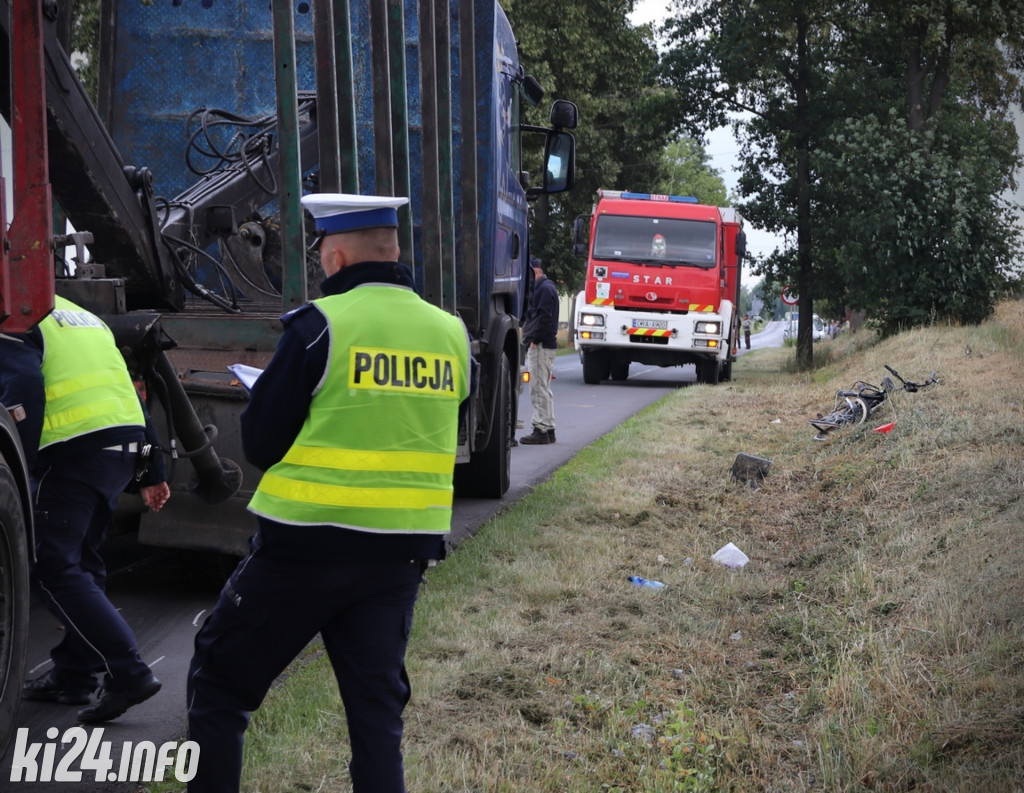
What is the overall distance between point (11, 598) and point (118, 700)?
2.96ft

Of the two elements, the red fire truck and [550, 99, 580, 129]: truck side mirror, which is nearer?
[550, 99, 580, 129]: truck side mirror

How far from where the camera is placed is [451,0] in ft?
26.7

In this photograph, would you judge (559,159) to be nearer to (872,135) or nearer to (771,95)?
(872,135)

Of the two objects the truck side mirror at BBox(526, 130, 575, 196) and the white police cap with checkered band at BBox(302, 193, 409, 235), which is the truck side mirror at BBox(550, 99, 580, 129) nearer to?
the truck side mirror at BBox(526, 130, 575, 196)

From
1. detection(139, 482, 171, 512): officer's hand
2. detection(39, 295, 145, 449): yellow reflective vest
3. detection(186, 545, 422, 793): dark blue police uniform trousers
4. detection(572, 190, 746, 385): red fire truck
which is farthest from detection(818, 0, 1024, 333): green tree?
detection(186, 545, 422, 793): dark blue police uniform trousers

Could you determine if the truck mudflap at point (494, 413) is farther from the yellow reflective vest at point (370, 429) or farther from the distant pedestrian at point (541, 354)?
the yellow reflective vest at point (370, 429)

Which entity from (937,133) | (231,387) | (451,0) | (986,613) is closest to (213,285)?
(231,387)

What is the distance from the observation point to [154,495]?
4.95 metres

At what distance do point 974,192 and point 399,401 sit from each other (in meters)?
22.0

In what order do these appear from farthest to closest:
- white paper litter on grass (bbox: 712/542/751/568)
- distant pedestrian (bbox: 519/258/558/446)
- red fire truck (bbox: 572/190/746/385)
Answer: red fire truck (bbox: 572/190/746/385) → distant pedestrian (bbox: 519/258/558/446) → white paper litter on grass (bbox: 712/542/751/568)

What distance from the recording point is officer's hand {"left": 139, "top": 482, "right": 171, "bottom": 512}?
16.2 feet

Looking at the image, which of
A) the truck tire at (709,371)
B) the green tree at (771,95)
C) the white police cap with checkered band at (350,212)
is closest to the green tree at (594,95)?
the green tree at (771,95)

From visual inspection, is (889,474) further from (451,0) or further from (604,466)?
(451,0)

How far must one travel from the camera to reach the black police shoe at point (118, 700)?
176 inches
